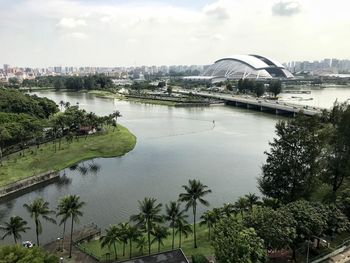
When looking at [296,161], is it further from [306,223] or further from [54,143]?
[54,143]

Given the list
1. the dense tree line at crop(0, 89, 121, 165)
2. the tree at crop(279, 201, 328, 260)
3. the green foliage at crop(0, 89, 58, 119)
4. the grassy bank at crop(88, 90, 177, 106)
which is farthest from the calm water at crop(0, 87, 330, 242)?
the grassy bank at crop(88, 90, 177, 106)

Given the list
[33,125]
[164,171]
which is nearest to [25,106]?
[33,125]

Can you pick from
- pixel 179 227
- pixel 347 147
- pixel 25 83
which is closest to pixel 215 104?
pixel 347 147

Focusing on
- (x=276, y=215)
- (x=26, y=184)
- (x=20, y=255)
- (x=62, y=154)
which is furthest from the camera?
(x=62, y=154)

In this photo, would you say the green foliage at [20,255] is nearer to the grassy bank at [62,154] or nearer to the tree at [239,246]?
the tree at [239,246]

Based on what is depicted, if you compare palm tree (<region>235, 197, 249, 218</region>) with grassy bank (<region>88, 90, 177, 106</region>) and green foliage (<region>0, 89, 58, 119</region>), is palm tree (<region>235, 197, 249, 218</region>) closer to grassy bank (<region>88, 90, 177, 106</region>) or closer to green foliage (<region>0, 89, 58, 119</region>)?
green foliage (<region>0, 89, 58, 119</region>)

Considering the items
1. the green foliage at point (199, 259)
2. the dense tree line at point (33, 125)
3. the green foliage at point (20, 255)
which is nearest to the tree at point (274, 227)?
the green foliage at point (199, 259)
